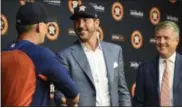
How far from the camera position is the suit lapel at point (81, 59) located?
2.82 meters

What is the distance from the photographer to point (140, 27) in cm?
481

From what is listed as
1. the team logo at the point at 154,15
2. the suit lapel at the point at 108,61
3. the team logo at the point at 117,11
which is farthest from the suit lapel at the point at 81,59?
the team logo at the point at 154,15

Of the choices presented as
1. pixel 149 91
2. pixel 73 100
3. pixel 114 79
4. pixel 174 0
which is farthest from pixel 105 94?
pixel 174 0

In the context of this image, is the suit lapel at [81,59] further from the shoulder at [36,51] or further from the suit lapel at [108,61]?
the shoulder at [36,51]

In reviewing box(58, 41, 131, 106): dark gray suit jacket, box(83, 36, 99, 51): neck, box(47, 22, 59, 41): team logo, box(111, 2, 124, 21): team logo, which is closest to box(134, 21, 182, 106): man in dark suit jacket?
box(58, 41, 131, 106): dark gray suit jacket

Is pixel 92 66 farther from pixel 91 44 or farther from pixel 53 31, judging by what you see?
pixel 53 31

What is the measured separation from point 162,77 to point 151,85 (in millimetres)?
107

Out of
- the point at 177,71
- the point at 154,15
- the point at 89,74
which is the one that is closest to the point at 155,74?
the point at 177,71

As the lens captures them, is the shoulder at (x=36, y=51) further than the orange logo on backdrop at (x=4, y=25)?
No

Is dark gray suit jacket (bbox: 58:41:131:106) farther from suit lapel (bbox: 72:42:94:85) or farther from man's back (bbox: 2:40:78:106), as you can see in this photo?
man's back (bbox: 2:40:78:106)

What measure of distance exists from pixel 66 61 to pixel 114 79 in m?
0.35

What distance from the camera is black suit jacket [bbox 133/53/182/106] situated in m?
2.95

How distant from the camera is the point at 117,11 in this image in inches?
181

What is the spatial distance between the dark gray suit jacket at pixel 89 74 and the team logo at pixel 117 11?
1.64 m
